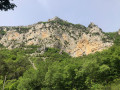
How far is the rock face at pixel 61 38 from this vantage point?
109 metres

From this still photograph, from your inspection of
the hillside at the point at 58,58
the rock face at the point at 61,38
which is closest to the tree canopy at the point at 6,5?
A: the hillside at the point at 58,58

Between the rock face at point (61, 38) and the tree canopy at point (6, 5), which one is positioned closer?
the tree canopy at point (6, 5)

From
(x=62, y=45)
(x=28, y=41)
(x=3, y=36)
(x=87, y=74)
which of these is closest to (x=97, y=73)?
(x=87, y=74)

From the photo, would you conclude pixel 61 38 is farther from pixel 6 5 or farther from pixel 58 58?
pixel 6 5

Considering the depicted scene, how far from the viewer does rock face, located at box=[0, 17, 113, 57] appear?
357ft

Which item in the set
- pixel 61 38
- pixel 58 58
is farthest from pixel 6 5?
pixel 61 38

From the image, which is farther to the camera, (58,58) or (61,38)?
(61,38)

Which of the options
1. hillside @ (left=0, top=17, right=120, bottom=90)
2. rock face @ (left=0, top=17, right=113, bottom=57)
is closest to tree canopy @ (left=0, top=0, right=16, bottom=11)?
hillside @ (left=0, top=17, right=120, bottom=90)

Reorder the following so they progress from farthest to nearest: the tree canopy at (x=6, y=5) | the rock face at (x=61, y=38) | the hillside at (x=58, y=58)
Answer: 1. the rock face at (x=61, y=38)
2. the hillside at (x=58, y=58)
3. the tree canopy at (x=6, y=5)

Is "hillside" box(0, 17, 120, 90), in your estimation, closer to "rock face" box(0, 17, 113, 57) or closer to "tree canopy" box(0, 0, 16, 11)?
"rock face" box(0, 17, 113, 57)

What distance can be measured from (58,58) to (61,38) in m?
40.0

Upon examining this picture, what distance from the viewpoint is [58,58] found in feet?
276

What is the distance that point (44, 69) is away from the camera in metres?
28.6

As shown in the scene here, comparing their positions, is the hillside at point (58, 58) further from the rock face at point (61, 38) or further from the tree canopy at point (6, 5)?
the tree canopy at point (6, 5)
